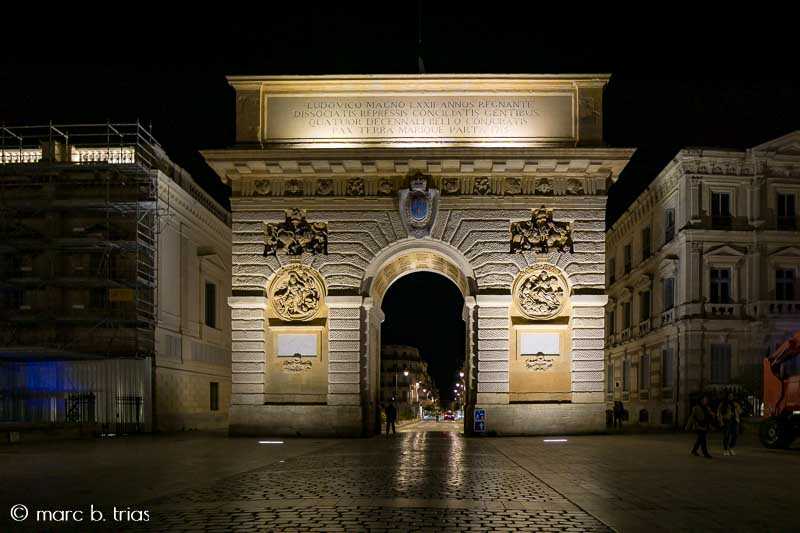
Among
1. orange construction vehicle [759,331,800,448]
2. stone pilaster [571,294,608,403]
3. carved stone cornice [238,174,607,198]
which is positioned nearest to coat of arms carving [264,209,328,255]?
carved stone cornice [238,174,607,198]

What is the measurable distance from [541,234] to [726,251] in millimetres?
13388

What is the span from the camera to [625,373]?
174 feet

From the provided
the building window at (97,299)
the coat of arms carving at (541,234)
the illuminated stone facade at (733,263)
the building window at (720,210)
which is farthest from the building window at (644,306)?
the building window at (97,299)

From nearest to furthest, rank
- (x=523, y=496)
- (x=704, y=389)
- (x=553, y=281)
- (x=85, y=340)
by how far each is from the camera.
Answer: (x=523, y=496)
(x=553, y=281)
(x=85, y=340)
(x=704, y=389)

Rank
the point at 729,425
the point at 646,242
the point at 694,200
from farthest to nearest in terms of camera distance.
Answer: the point at 646,242 < the point at 694,200 < the point at 729,425

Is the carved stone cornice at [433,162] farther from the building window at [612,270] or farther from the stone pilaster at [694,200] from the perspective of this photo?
the building window at [612,270]

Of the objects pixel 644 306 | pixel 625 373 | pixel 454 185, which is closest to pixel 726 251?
pixel 644 306

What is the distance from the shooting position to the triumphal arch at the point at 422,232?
30250 mm

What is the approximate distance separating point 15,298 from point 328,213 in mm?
13091

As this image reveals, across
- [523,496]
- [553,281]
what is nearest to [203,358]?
[553,281]

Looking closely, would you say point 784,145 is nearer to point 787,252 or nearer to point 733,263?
point 787,252

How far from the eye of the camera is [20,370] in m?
33.2

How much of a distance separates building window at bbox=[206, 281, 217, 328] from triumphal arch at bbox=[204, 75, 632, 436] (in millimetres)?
11874

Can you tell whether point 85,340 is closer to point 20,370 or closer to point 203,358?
point 20,370
